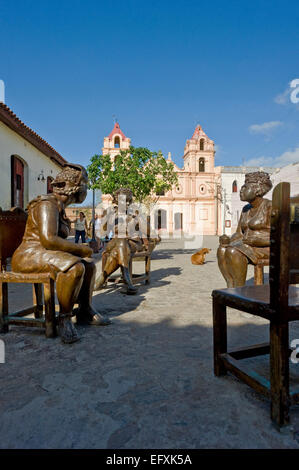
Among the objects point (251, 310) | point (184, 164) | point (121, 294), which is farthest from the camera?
point (184, 164)

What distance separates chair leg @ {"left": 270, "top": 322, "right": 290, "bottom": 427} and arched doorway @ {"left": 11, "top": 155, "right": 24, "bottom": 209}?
10.3 meters

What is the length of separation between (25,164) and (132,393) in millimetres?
11249

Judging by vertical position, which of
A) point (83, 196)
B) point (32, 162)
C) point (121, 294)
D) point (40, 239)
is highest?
point (32, 162)

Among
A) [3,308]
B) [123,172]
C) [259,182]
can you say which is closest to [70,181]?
[3,308]

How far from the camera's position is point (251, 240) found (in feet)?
12.3

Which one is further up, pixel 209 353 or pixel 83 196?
pixel 83 196

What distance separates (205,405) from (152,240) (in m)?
4.72

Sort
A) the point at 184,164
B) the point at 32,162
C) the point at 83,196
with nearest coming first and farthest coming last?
the point at 83,196
the point at 32,162
the point at 184,164

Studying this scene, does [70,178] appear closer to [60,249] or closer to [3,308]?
[60,249]

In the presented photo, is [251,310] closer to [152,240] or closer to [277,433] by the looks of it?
[277,433]

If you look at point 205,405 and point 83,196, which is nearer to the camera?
point 205,405

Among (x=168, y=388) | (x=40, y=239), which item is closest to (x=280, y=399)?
(x=168, y=388)

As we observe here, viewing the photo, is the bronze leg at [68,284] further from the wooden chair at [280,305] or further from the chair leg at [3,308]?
the wooden chair at [280,305]

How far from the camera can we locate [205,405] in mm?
1673
